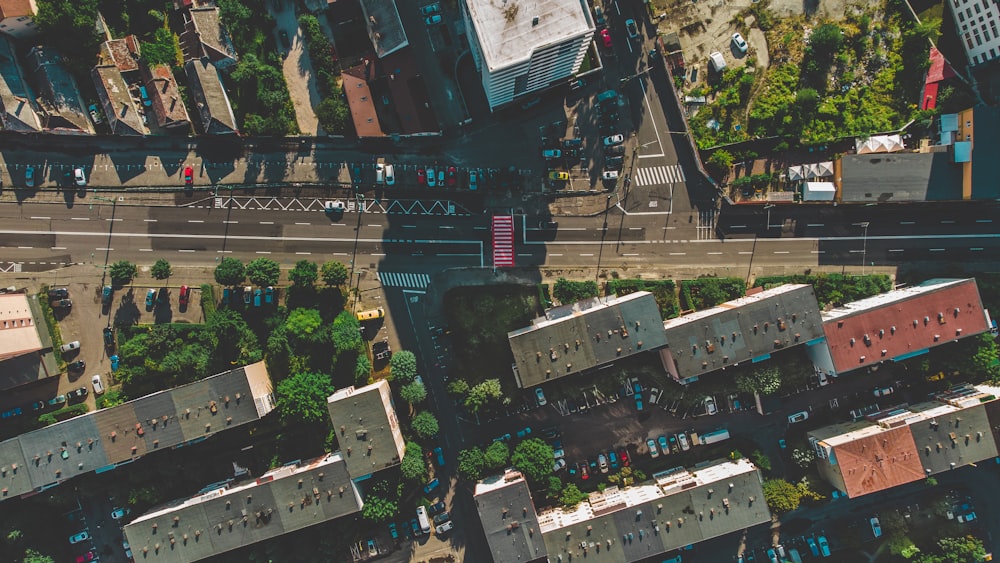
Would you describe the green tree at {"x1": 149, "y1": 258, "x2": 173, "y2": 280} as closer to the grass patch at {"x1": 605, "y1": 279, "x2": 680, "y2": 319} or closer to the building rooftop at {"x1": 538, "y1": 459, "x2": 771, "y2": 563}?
the grass patch at {"x1": 605, "y1": 279, "x2": 680, "y2": 319}

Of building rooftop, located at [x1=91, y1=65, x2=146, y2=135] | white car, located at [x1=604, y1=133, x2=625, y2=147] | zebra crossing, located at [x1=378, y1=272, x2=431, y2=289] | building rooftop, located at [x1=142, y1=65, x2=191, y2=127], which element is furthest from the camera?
zebra crossing, located at [x1=378, y1=272, x2=431, y2=289]

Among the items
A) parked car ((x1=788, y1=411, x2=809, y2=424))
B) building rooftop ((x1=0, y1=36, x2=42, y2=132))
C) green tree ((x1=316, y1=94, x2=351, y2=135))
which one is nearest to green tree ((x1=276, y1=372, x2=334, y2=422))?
green tree ((x1=316, y1=94, x2=351, y2=135))

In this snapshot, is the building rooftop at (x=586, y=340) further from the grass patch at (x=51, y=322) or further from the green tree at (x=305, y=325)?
the grass patch at (x=51, y=322)

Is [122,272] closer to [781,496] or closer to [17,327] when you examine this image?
[17,327]

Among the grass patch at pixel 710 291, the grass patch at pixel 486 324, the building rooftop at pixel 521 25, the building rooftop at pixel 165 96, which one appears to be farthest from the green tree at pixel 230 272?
the grass patch at pixel 710 291

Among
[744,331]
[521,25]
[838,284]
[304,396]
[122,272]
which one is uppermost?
[521,25]

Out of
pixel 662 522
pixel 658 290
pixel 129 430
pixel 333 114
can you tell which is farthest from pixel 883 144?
pixel 129 430
